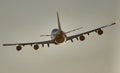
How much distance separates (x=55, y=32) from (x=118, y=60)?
5588 mm

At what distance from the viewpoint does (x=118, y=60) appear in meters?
13.9

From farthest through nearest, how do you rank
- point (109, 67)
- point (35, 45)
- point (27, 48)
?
point (109, 67) < point (27, 48) < point (35, 45)

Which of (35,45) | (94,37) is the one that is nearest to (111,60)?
(94,37)

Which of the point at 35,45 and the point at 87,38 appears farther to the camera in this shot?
the point at 87,38

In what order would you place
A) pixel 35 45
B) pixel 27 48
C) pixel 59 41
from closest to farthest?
pixel 59 41, pixel 35 45, pixel 27 48

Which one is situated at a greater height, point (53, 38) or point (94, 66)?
point (53, 38)

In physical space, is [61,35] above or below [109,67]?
above

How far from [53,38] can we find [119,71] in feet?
19.9

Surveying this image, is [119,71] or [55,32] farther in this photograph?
[119,71]

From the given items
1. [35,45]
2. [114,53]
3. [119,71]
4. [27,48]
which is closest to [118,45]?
[114,53]

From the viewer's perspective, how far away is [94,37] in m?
13.5

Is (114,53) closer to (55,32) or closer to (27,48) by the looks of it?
(27,48)

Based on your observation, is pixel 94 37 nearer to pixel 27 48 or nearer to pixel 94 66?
A: pixel 94 66

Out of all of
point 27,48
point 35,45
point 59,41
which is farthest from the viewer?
point 27,48
